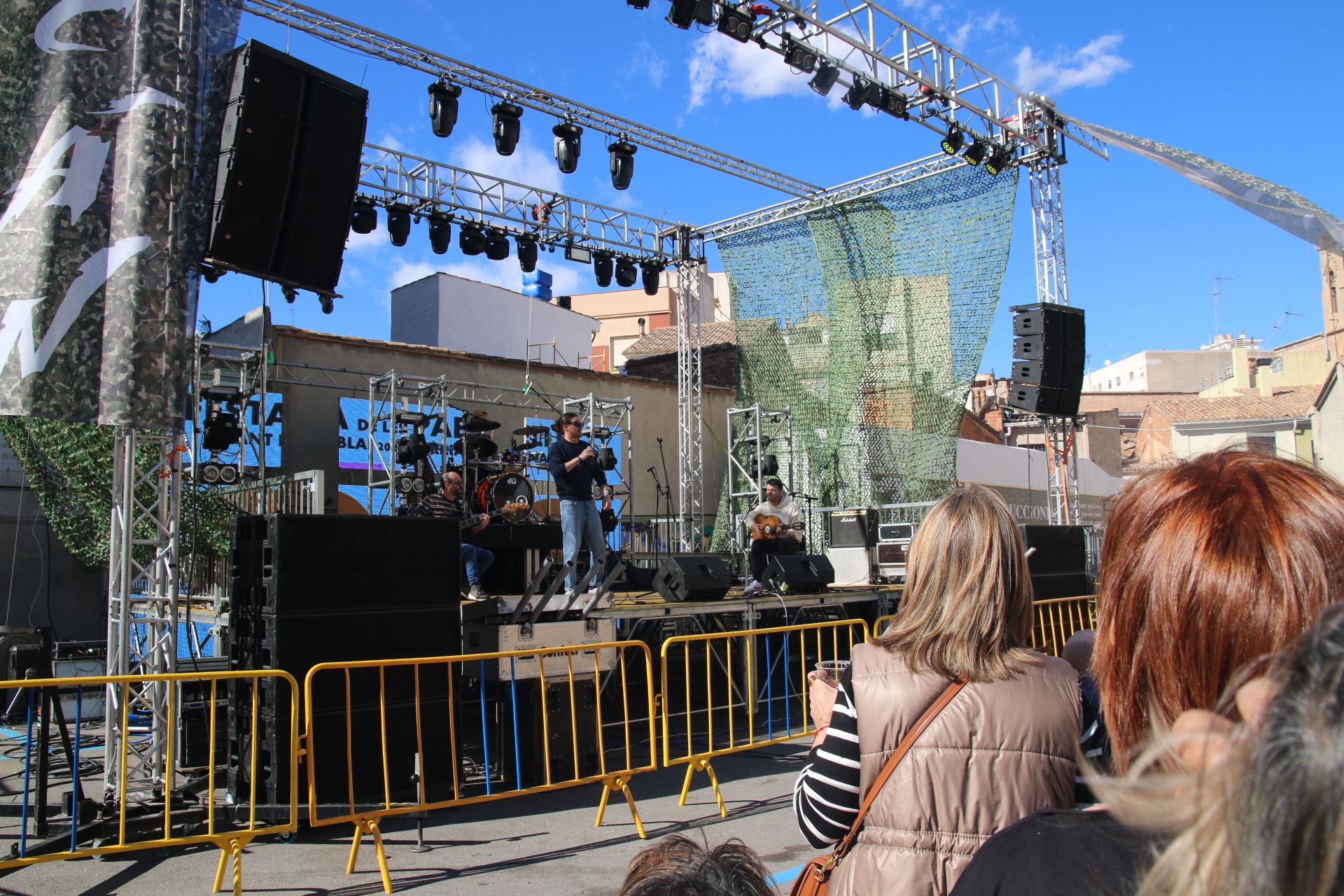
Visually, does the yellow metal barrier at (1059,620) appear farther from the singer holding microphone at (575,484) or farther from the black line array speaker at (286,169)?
the black line array speaker at (286,169)

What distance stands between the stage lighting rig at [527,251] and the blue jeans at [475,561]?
703 centimetres

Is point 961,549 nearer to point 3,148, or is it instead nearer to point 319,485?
point 3,148

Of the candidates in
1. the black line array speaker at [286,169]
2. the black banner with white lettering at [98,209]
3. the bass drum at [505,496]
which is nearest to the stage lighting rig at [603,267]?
the bass drum at [505,496]

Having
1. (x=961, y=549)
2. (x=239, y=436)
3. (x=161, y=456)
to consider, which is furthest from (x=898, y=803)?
(x=239, y=436)

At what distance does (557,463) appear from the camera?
9.40m

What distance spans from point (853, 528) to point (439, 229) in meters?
7.99

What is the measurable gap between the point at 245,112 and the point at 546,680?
4.44 meters

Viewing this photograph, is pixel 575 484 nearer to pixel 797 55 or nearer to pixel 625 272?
pixel 797 55

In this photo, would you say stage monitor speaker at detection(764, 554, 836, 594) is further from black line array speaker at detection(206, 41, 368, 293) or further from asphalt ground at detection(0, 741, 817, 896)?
black line array speaker at detection(206, 41, 368, 293)

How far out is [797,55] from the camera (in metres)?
11.8

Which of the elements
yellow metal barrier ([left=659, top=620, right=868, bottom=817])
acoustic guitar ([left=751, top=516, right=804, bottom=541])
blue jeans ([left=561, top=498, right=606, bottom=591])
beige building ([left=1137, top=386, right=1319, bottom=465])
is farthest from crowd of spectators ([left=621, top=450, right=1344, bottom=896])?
beige building ([left=1137, top=386, right=1319, bottom=465])

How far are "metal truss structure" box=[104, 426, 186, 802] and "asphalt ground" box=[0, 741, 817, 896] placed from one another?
3.34ft

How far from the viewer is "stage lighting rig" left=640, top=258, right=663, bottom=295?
1720 cm

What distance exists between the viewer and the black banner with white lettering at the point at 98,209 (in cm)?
572
